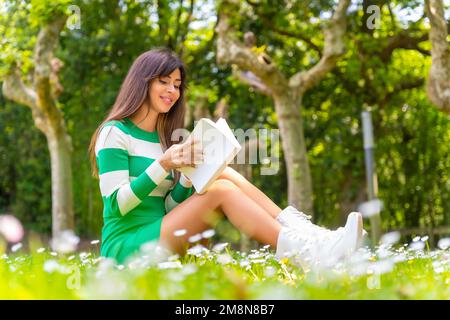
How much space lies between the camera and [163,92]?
3.74 m

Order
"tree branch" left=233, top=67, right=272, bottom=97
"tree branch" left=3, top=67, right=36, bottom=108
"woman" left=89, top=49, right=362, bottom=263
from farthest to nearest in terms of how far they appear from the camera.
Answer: "tree branch" left=3, top=67, right=36, bottom=108 → "tree branch" left=233, top=67, right=272, bottom=97 → "woman" left=89, top=49, right=362, bottom=263

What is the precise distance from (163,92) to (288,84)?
4743 millimetres

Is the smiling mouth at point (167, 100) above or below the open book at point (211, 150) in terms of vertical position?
above

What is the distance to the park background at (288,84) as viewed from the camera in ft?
29.9

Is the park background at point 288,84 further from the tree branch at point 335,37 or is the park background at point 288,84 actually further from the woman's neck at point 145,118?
the woman's neck at point 145,118

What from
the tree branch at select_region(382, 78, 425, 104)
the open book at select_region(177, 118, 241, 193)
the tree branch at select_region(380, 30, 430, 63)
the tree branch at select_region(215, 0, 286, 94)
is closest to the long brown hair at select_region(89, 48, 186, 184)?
the open book at select_region(177, 118, 241, 193)

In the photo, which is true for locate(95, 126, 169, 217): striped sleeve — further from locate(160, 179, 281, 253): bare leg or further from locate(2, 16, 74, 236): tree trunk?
locate(2, 16, 74, 236): tree trunk

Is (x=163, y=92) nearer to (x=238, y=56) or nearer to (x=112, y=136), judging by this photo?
(x=112, y=136)

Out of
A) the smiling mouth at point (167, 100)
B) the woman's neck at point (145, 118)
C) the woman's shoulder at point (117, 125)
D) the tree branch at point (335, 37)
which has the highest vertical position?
the tree branch at point (335, 37)

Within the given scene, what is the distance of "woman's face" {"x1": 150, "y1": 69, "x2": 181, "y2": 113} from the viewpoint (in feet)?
12.3

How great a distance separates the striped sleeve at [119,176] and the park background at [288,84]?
4998 mm

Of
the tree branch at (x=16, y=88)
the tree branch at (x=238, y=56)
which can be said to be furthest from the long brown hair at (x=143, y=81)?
the tree branch at (x=16, y=88)

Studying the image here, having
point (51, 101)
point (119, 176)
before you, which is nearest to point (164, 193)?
point (119, 176)

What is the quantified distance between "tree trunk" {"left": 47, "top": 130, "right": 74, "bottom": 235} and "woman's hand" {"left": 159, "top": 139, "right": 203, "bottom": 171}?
21.2 ft
